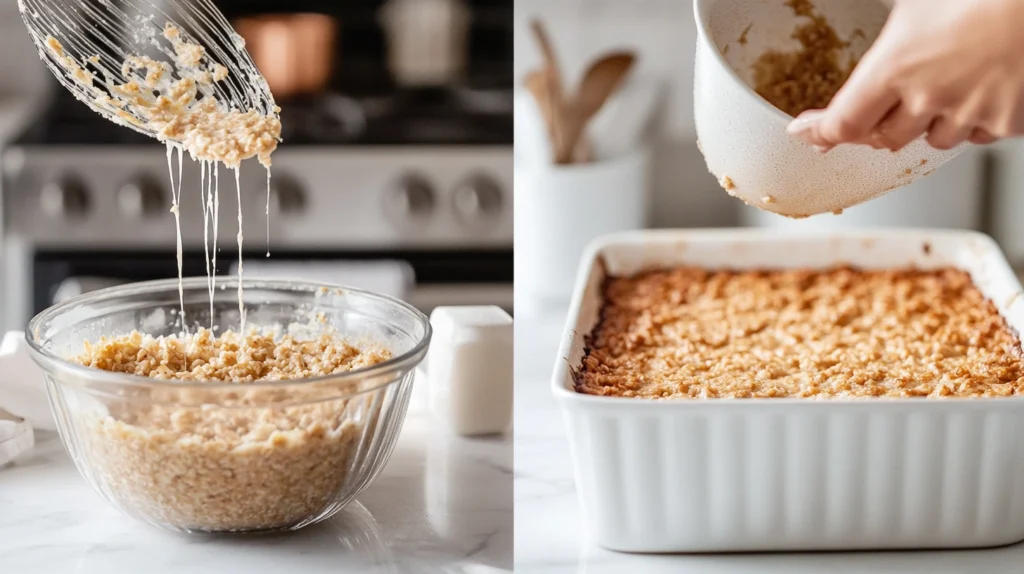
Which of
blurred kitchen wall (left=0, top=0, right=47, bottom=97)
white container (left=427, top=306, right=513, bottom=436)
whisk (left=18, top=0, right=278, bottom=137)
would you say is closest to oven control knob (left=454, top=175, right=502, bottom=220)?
blurred kitchen wall (left=0, top=0, right=47, bottom=97)

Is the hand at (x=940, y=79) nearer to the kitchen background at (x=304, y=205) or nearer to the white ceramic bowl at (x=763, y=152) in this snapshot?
the white ceramic bowl at (x=763, y=152)

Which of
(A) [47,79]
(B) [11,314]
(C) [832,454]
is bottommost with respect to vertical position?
(B) [11,314]

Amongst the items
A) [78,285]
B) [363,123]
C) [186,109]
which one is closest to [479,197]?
[363,123]

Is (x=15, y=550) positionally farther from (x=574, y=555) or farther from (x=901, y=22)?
(x=901, y=22)

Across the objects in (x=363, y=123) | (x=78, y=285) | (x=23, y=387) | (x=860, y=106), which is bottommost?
(x=78, y=285)

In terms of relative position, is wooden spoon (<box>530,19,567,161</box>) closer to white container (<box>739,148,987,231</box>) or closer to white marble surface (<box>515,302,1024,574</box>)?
white container (<box>739,148,987,231</box>)

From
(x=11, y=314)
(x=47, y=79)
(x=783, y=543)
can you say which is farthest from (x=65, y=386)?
(x=47, y=79)

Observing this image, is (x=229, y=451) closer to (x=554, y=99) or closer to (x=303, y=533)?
(x=303, y=533)
